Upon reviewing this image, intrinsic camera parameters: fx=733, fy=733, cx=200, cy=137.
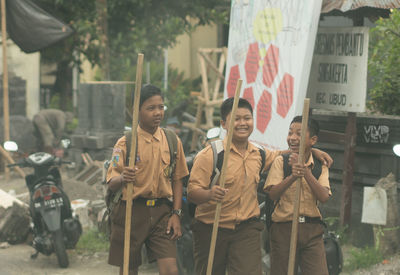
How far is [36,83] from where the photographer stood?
1625cm

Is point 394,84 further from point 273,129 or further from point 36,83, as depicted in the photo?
point 36,83

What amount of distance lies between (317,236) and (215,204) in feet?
2.24

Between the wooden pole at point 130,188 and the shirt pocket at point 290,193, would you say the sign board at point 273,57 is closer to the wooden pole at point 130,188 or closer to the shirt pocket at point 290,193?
the shirt pocket at point 290,193

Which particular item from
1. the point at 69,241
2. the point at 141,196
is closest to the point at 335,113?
the point at 69,241

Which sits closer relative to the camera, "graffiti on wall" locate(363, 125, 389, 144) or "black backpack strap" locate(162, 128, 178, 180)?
"black backpack strap" locate(162, 128, 178, 180)

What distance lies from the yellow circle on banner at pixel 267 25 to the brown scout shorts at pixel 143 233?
257cm

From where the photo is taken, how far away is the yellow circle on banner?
6660 mm

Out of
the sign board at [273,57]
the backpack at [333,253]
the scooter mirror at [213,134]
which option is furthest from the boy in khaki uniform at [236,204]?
the scooter mirror at [213,134]

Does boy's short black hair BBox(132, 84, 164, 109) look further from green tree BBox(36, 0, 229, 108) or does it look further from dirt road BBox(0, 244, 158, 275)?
green tree BBox(36, 0, 229, 108)

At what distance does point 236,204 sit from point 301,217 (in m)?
0.42

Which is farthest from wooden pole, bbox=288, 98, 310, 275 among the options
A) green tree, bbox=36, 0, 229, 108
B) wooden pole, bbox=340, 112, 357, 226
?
green tree, bbox=36, 0, 229, 108

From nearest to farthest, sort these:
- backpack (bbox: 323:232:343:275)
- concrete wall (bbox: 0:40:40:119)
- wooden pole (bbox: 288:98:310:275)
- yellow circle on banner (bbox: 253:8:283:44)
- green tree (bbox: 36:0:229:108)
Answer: wooden pole (bbox: 288:98:310:275)
backpack (bbox: 323:232:343:275)
yellow circle on banner (bbox: 253:8:283:44)
green tree (bbox: 36:0:229:108)
concrete wall (bbox: 0:40:40:119)

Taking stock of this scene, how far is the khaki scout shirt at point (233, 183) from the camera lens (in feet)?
14.7

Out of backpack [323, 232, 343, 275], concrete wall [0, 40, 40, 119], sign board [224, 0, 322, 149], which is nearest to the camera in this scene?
backpack [323, 232, 343, 275]
